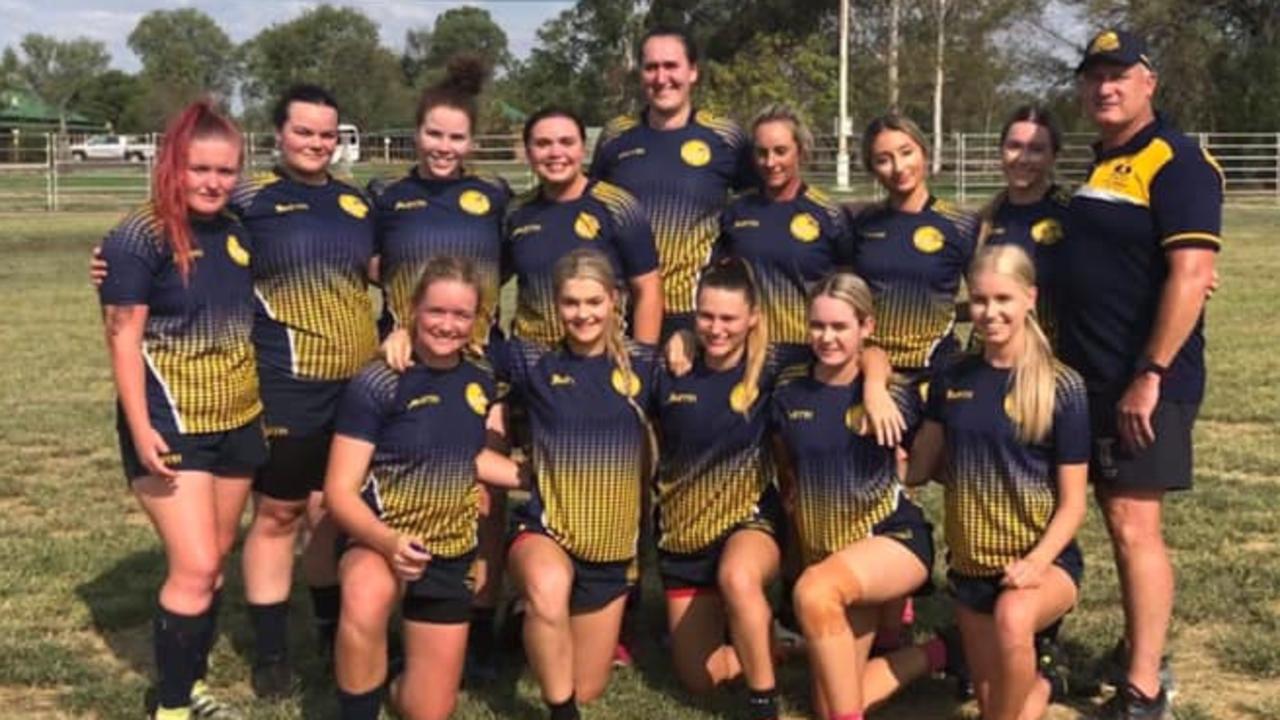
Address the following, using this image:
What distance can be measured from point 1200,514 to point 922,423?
10.1 ft

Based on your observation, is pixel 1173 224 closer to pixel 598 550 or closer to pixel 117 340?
pixel 598 550

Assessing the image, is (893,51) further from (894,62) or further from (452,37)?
(452,37)

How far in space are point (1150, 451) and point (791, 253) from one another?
57.3 inches

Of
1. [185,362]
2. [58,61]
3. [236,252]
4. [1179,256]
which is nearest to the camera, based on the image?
[1179,256]

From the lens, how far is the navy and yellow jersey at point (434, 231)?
5082 mm

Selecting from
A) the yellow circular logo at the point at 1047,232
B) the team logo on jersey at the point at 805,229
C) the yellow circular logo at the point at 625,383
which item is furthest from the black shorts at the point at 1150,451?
the yellow circular logo at the point at 625,383

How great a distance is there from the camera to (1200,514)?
7.08 meters

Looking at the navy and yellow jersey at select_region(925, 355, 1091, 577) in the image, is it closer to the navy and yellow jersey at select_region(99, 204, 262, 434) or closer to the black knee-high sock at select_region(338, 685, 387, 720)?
the black knee-high sock at select_region(338, 685, 387, 720)

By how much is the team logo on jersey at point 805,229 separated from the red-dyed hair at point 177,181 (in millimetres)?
2060

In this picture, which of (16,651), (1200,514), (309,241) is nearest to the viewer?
(309,241)

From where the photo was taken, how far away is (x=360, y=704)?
4.48 m

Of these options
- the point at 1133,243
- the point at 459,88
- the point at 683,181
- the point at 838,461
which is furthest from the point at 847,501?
the point at 459,88

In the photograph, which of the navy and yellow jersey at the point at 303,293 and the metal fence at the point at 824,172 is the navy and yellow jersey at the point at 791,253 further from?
the metal fence at the point at 824,172

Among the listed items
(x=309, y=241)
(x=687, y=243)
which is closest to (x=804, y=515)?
(x=687, y=243)
